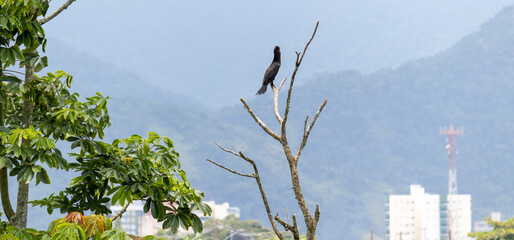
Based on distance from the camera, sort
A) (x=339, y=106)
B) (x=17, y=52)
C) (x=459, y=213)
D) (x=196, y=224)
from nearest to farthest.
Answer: (x=17, y=52), (x=196, y=224), (x=459, y=213), (x=339, y=106)

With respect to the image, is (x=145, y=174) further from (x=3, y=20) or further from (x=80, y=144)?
(x=3, y=20)

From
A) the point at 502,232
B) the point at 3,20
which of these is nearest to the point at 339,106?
the point at 502,232

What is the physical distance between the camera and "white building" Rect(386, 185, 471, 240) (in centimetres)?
9194

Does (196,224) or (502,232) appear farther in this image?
(502,232)

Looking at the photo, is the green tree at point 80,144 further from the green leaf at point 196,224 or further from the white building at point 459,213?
the white building at point 459,213

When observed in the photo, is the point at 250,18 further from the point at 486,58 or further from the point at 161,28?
the point at 486,58

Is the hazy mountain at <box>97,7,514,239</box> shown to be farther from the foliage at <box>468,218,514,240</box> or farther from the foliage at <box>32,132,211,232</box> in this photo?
the foliage at <box>32,132,211,232</box>

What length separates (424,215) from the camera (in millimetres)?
93688

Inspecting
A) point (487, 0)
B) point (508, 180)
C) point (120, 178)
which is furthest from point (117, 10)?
point (120, 178)

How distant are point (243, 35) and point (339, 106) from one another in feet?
139

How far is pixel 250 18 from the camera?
18625 centimetres

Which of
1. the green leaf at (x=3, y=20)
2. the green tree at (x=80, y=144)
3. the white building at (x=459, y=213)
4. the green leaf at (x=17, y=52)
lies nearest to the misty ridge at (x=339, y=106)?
the white building at (x=459, y=213)

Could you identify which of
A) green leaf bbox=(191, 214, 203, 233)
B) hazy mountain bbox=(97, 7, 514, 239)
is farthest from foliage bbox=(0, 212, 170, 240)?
hazy mountain bbox=(97, 7, 514, 239)

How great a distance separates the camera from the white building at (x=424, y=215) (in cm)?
9194
